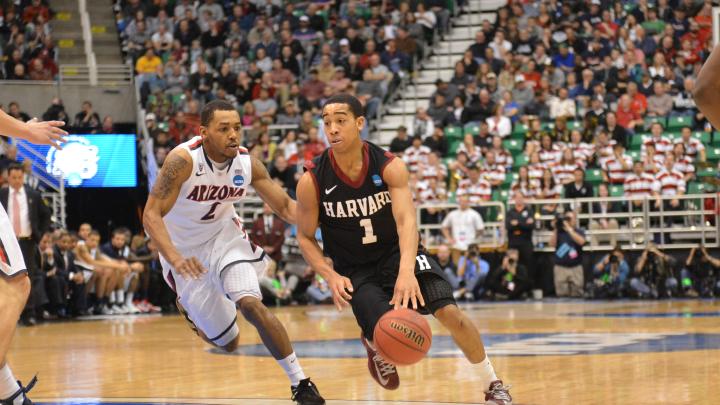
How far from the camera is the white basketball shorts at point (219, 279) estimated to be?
7.20 meters

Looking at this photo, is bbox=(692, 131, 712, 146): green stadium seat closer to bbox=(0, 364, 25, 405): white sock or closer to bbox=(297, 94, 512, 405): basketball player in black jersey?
bbox=(297, 94, 512, 405): basketball player in black jersey

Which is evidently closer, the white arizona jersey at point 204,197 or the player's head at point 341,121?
the player's head at point 341,121

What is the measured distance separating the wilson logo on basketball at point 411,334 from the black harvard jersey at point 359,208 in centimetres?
78

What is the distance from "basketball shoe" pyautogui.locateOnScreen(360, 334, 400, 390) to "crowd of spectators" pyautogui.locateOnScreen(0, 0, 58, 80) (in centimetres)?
1804

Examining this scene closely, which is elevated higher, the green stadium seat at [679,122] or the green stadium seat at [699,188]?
the green stadium seat at [679,122]

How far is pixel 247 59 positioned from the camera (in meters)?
23.9

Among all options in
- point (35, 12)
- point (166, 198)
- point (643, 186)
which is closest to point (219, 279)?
point (166, 198)

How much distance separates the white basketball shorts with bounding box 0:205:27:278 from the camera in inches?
224

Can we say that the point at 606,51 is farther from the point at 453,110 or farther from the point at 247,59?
the point at 247,59

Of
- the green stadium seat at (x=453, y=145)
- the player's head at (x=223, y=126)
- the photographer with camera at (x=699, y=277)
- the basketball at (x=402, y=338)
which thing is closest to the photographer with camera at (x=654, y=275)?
the photographer with camera at (x=699, y=277)

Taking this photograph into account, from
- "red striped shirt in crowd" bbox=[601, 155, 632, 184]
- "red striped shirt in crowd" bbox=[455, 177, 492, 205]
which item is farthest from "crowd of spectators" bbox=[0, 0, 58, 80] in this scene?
"red striped shirt in crowd" bbox=[601, 155, 632, 184]

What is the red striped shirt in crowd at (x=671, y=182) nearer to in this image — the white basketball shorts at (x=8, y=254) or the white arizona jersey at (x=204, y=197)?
the white arizona jersey at (x=204, y=197)

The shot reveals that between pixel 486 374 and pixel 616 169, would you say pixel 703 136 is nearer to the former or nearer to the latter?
pixel 616 169

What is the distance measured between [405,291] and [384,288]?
1.64ft
